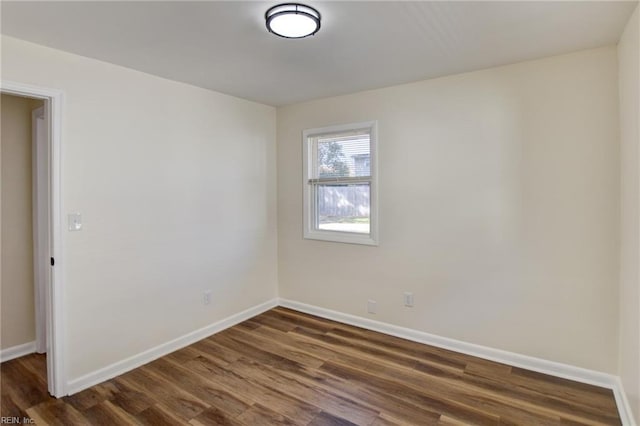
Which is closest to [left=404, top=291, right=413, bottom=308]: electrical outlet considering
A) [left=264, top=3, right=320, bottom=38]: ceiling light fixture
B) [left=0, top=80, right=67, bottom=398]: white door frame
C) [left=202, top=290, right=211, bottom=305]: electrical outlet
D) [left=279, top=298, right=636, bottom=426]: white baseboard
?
[left=279, top=298, right=636, bottom=426]: white baseboard

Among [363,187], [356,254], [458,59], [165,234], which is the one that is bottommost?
[356,254]

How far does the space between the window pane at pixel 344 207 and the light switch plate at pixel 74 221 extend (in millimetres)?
2296

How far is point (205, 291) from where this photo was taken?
11.4 feet

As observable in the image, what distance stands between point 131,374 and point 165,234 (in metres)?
1.14

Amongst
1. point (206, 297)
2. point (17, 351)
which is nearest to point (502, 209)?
point (206, 297)

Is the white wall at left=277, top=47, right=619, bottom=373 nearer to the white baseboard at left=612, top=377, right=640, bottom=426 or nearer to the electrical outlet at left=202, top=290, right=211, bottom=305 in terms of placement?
the white baseboard at left=612, top=377, right=640, bottom=426

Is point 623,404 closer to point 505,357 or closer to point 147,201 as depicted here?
point 505,357

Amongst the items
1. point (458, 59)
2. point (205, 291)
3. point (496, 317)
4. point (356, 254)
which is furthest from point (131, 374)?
point (458, 59)

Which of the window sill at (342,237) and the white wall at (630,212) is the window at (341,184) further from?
the white wall at (630,212)

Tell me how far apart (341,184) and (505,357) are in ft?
7.18

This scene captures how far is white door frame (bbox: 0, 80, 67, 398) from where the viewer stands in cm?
238

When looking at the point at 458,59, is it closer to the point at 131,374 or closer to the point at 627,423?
the point at 627,423

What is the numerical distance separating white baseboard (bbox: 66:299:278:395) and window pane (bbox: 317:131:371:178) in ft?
5.89

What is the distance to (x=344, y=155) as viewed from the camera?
3.80 m
